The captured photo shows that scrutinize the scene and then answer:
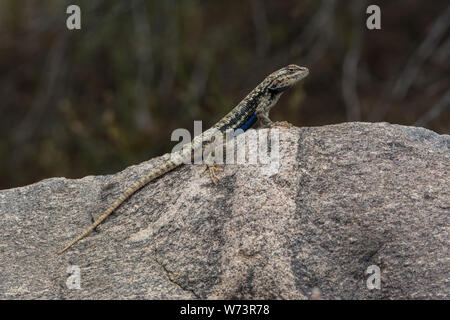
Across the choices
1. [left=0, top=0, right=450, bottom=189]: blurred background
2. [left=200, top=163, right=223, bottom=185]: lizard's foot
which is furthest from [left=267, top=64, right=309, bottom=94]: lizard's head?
[left=0, top=0, right=450, bottom=189]: blurred background

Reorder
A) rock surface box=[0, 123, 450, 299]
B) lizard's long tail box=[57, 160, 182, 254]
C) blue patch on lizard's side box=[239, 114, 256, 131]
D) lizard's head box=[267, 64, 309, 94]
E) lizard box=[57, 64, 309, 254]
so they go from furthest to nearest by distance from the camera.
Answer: lizard's head box=[267, 64, 309, 94] < blue patch on lizard's side box=[239, 114, 256, 131] < lizard box=[57, 64, 309, 254] < lizard's long tail box=[57, 160, 182, 254] < rock surface box=[0, 123, 450, 299]

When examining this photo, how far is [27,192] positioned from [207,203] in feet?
5.66

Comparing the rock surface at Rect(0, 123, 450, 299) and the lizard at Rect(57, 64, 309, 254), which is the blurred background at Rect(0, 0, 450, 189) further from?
the rock surface at Rect(0, 123, 450, 299)

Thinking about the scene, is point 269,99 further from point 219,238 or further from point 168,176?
point 219,238

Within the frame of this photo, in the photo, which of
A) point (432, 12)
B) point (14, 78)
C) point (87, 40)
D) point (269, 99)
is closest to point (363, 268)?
point (269, 99)

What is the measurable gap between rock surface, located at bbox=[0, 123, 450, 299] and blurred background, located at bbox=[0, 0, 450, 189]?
510cm

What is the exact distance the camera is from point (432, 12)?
12492mm

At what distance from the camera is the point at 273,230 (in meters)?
4.27

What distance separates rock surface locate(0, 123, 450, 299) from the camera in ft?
13.3

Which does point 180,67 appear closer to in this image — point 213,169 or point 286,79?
point 286,79

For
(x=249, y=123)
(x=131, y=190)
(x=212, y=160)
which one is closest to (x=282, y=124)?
(x=249, y=123)

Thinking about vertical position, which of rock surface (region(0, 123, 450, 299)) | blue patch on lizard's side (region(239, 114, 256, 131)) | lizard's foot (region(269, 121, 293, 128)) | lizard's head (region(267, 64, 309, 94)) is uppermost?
lizard's head (region(267, 64, 309, 94))

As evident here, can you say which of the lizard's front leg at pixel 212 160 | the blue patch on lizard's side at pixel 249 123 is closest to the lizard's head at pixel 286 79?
the blue patch on lizard's side at pixel 249 123

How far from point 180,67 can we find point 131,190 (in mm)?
6578
